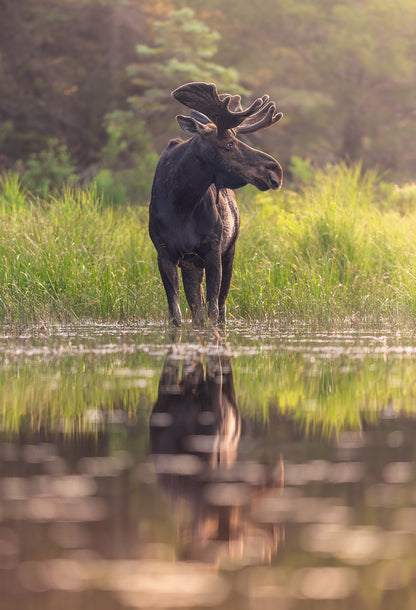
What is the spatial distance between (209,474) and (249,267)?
8505 mm

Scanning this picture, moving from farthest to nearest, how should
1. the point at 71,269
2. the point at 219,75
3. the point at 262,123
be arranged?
the point at 219,75
the point at 71,269
the point at 262,123

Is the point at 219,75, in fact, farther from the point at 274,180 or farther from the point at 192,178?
the point at 274,180

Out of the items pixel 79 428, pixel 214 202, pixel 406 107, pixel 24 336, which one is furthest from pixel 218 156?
pixel 406 107

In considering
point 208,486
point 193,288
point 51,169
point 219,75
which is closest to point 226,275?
point 193,288

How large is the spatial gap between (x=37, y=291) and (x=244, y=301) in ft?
7.24

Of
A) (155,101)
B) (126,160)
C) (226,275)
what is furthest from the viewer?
(126,160)

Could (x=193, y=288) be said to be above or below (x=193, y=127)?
below

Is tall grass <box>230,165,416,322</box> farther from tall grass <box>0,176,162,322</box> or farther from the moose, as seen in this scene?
tall grass <box>0,176,162,322</box>

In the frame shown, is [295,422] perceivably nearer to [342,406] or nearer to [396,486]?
[342,406]

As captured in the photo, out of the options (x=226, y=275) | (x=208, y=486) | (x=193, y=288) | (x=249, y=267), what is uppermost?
(x=249, y=267)

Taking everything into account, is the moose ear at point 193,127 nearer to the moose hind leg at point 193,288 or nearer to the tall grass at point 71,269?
the moose hind leg at point 193,288

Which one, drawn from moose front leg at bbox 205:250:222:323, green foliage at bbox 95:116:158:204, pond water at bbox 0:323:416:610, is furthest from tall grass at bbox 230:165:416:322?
green foliage at bbox 95:116:158:204

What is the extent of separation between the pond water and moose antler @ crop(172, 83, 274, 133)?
12.9 feet

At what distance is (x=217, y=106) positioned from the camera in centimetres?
966
